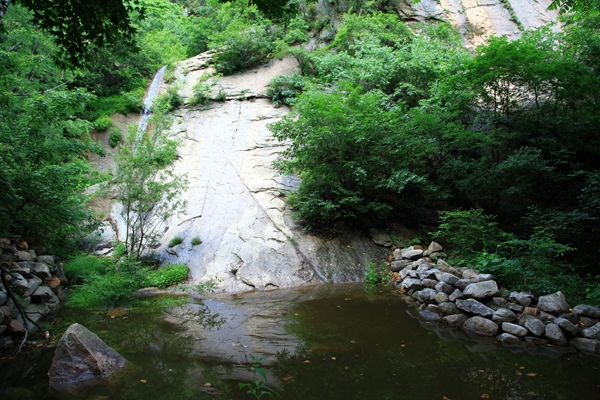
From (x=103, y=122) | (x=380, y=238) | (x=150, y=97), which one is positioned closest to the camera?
(x=380, y=238)

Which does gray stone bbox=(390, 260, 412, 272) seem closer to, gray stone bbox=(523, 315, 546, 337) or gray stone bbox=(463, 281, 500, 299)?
gray stone bbox=(463, 281, 500, 299)

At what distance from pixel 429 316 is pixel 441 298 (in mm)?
516

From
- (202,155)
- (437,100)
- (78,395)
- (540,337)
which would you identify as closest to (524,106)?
(437,100)

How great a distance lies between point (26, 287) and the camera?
6113mm

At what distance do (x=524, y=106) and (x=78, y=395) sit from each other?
13137 mm

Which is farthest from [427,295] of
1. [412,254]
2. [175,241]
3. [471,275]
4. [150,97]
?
[150,97]

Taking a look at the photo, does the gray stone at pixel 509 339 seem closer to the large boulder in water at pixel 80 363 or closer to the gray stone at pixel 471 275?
the gray stone at pixel 471 275

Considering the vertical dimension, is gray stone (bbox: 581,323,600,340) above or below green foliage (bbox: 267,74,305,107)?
below

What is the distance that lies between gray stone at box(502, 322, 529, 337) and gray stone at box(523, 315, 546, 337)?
8cm

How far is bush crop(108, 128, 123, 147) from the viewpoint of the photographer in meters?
15.9

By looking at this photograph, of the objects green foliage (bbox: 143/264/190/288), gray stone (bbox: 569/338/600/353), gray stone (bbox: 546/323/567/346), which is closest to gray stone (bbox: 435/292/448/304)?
gray stone (bbox: 546/323/567/346)

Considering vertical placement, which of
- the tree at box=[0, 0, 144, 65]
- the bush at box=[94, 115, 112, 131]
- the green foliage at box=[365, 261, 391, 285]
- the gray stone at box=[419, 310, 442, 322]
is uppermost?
the tree at box=[0, 0, 144, 65]

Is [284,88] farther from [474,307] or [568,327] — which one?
[568,327]

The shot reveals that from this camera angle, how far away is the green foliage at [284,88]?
52.9ft
